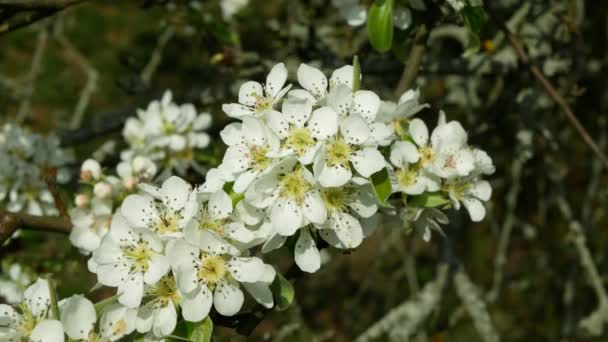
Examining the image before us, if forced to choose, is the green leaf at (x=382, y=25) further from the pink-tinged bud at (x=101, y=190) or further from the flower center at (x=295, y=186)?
the pink-tinged bud at (x=101, y=190)

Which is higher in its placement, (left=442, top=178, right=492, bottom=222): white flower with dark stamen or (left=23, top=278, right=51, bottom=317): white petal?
(left=442, top=178, right=492, bottom=222): white flower with dark stamen

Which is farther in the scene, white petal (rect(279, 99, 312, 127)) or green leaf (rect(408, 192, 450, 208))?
green leaf (rect(408, 192, 450, 208))

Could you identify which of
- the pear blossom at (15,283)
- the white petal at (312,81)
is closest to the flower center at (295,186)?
the white petal at (312,81)

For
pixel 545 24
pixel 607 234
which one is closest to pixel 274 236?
pixel 545 24

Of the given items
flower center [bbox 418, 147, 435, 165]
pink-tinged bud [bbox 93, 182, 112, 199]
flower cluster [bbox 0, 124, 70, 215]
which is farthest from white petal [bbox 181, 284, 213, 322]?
flower cluster [bbox 0, 124, 70, 215]

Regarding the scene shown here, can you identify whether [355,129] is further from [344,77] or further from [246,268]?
[246,268]

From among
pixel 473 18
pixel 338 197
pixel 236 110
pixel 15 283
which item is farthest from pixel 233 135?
pixel 15 283

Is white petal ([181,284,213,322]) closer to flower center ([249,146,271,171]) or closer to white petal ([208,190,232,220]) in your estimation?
white petal ([208,190,232,220])

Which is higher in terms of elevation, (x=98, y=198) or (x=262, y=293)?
(x=262, y=293)

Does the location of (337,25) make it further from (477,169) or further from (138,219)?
(138,219)
